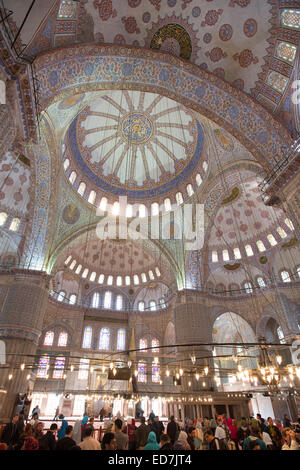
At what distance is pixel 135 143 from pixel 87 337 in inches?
645

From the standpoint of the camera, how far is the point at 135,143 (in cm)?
1867

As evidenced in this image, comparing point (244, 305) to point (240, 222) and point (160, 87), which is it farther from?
point (160, 87)

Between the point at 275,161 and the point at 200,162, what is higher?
the point at 200,162

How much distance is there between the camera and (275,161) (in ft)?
30.2

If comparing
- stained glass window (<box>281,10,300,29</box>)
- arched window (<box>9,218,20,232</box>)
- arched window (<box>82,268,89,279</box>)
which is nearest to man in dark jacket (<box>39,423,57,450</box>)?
stained glass window (<box>281,10,300,29</box>)

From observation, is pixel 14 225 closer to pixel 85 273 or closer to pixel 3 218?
pixel 3 218

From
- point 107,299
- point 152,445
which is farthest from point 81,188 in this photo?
point 152,445

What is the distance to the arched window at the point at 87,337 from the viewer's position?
20511mm

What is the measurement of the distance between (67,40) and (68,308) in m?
18.3

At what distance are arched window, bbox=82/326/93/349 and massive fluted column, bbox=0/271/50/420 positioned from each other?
27.5ft

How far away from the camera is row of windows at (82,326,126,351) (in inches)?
815

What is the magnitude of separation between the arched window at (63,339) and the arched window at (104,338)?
9.36ft

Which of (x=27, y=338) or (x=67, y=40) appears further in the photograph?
(x=27, y=338)
